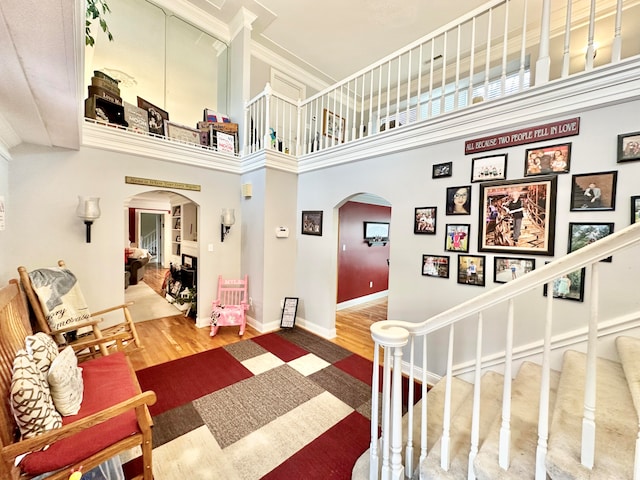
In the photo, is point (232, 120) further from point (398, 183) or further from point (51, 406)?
point (51, 406)

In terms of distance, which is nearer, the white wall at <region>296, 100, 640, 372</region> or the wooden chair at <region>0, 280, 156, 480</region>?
the wooden chair at <region>0, 280, 156, 480</region>

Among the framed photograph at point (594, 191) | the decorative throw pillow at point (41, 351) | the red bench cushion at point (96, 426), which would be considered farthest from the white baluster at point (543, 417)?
the decorative throw pillow at point (41, 351)

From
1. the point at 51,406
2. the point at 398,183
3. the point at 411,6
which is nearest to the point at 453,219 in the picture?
the point at 398,183

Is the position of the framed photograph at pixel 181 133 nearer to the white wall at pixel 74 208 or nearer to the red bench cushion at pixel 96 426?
the white wall at pixel 74 208

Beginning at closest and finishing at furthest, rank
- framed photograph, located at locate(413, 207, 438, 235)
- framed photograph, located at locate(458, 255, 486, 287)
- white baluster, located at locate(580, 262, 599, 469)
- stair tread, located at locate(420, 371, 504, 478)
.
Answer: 1. white baluster, located at locate(580, 262, 599, 469)
2. stair tread, located at locate(420, 371, 504, 478)
3. framed photograph, located at locate(458, 255, 486, 287)
4. framed photograph, located at locate(413, 207, 438, 235)

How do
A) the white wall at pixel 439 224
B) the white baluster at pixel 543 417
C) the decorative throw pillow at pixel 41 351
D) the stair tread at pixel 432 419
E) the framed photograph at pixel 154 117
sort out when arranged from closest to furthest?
1. the white baluster at pixel 543 417
2. the decorative throw pillow at pixel 41 351
3. the stair tread at pixel 432 419
4. the white wall at pixel 439 224
5. the framed photograph at pixel 154 117

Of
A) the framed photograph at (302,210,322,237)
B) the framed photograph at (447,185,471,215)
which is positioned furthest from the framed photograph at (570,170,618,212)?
the framed photograph at (302,210,322,237)

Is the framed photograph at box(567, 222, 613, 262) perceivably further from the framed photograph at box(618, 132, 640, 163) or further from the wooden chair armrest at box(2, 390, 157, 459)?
the wooden chair armrest at box(2, 390, 157, 459)

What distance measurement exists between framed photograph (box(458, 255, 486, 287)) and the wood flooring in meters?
1.46

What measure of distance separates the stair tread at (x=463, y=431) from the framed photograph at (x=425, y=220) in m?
1.29

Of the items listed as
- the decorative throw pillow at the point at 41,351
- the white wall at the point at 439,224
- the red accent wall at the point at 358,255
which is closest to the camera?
the decorative throw pillow at the point at 41,351

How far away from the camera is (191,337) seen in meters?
3.46

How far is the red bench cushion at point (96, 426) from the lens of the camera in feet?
3.76

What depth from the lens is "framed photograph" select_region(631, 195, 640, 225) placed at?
158 centimetres
